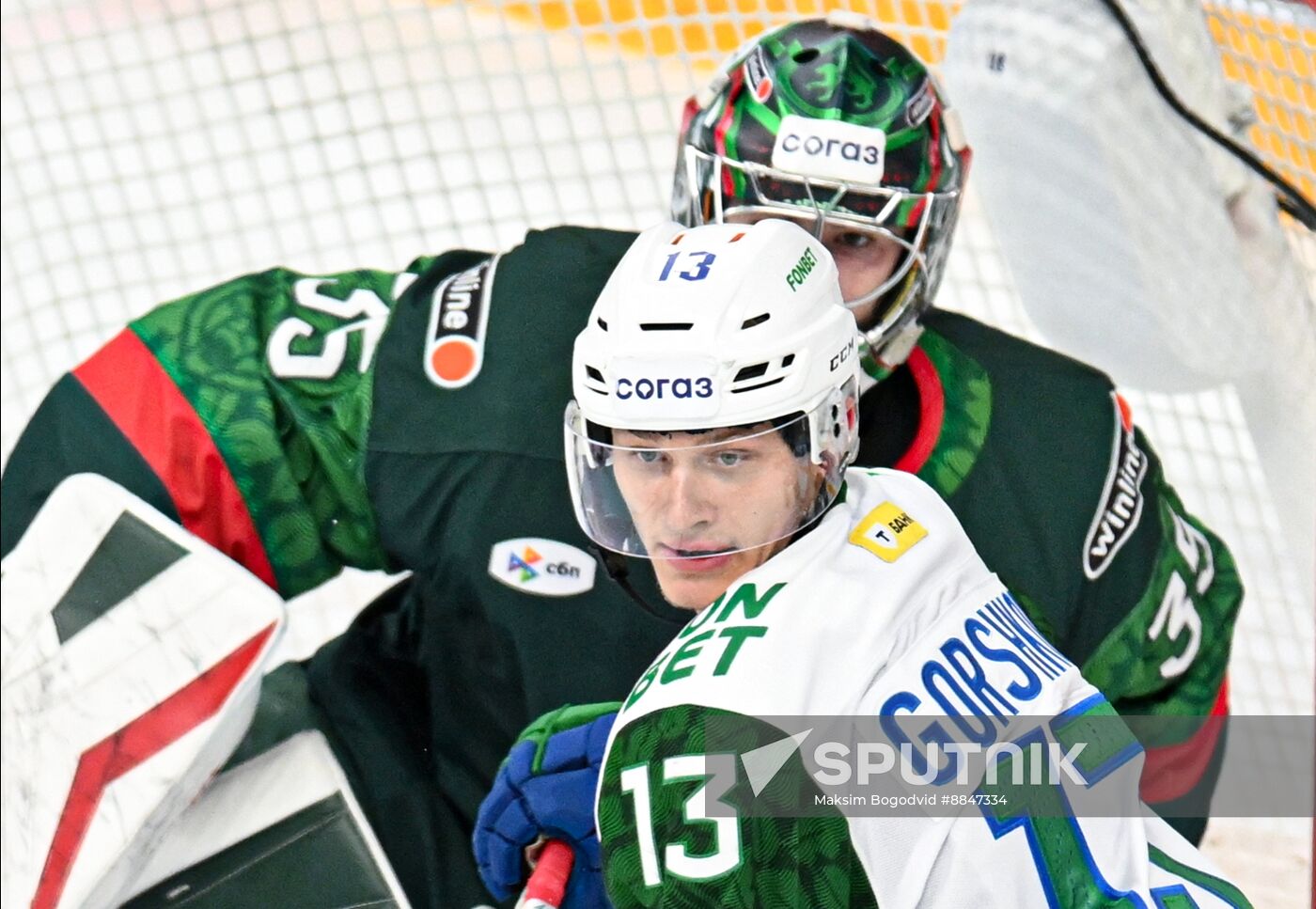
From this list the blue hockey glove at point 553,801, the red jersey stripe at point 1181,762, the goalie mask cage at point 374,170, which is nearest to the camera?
the blue hockey glove at point 553,801

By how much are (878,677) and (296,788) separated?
74cm

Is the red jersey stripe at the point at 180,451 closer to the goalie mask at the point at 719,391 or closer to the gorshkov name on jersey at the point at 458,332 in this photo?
A: the gorshkov name on jersey at the point at 458,332

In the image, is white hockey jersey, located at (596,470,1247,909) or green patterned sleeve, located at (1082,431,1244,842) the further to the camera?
green patterned sleeve, located at (1082,431,1244,842)

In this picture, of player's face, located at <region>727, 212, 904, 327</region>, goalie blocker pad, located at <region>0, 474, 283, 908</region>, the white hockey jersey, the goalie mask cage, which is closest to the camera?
the white hockey jersey

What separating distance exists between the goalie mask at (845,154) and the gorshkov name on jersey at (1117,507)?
235 millimetres

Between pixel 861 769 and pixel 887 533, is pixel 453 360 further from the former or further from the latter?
pixel 861 769

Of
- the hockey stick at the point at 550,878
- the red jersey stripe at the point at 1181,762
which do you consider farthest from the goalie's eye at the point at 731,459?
the red jersey stripe at the point at 1181,762

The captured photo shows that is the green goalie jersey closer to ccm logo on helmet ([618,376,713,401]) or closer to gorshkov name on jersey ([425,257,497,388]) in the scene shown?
gorshkov name on jersey ([425,257,497,388])

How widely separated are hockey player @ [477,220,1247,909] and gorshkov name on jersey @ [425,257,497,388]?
343mm

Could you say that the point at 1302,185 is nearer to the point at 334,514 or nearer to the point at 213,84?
the point at 334,514

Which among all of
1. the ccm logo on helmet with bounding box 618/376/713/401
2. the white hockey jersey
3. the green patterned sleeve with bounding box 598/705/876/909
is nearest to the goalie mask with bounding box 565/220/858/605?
the ccm logo on helmet with bounding box 618/376/713/401

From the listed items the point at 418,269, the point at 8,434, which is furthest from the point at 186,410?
the point at 8,434

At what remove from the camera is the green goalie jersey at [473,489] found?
166 cm

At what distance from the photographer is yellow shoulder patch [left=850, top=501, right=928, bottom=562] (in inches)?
47.3
